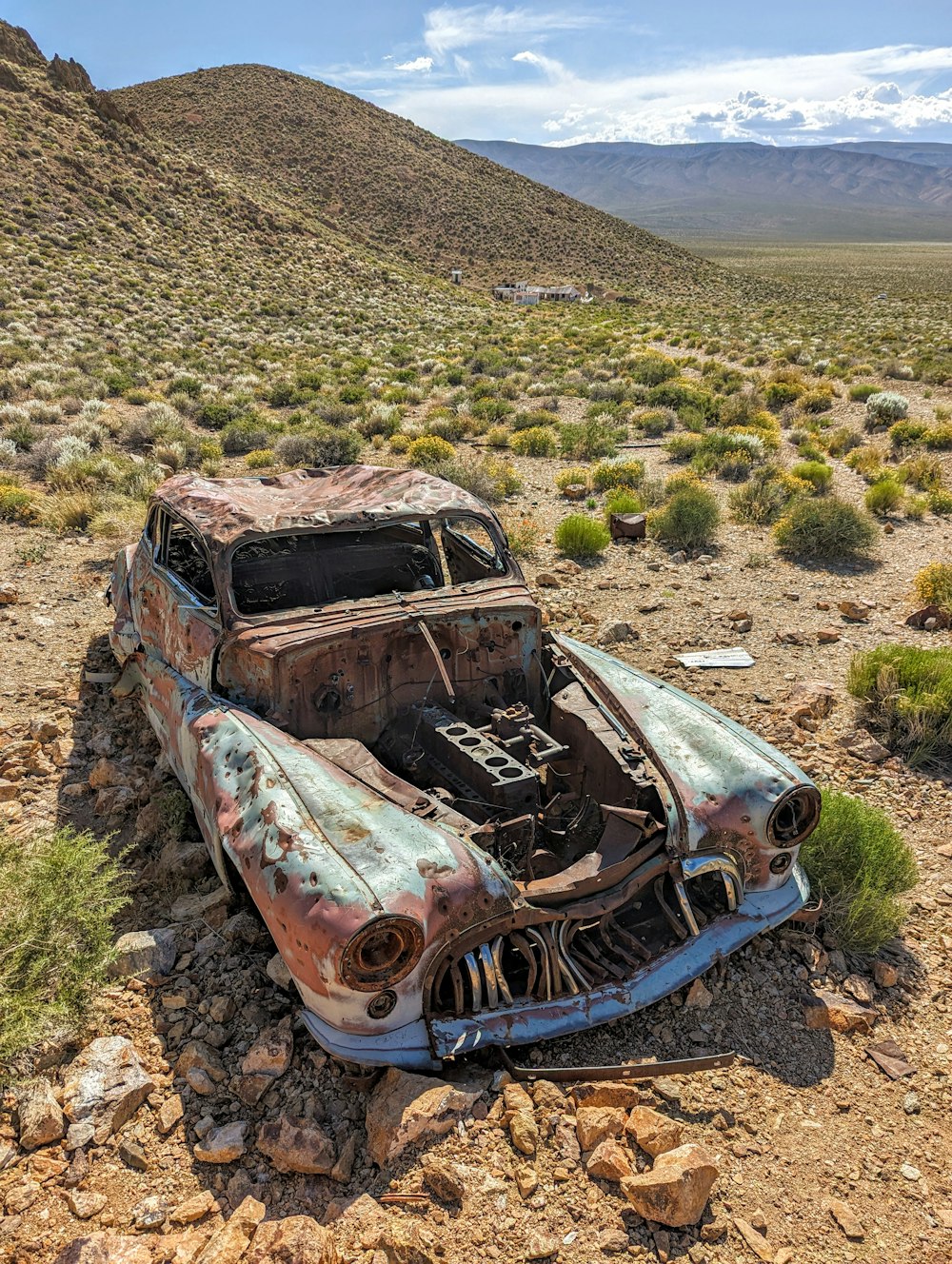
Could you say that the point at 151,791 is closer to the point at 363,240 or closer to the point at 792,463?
the point at 792,463

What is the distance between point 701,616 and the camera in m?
7.83

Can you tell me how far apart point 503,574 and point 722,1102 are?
10.2ft

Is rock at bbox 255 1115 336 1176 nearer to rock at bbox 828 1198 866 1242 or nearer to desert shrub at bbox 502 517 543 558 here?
rock at bbox 828 1198 866 1242

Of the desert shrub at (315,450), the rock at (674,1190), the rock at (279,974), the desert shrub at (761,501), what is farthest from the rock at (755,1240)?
the desert shrub at (315,450)

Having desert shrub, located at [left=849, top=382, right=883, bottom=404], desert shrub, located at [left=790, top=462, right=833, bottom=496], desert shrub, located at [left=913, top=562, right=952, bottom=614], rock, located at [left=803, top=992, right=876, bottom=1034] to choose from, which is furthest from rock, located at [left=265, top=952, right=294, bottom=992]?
desert shrub, located at [left=849, top=382, right=883, bottom=404]

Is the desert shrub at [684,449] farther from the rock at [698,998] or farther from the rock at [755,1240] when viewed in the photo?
the rock at [755,1240]

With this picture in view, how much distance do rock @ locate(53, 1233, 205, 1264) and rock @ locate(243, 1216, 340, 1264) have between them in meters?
0.20

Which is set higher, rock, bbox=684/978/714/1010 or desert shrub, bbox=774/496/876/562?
desert shrub, bbox=774/496/876/562

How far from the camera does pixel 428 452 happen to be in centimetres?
1305

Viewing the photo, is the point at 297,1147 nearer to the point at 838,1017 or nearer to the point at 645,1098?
the point at 645,1098

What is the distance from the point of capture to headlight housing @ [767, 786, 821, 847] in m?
3.71

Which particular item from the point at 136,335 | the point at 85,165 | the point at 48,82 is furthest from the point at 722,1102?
the point at 48,82

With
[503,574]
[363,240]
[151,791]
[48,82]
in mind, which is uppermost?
[48,82]

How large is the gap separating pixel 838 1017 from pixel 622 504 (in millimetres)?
7631
